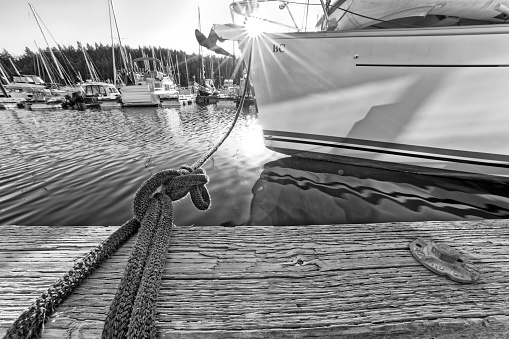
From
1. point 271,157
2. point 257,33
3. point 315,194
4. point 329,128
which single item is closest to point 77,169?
point 271,157

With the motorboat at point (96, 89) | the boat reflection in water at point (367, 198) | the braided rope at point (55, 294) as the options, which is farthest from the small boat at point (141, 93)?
the braided rope at point (55, 294)

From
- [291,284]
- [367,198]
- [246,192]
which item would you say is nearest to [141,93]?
[246,192]

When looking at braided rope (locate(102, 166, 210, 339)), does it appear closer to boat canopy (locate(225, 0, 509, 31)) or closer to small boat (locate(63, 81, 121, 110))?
boat canopy (locate(225, 0, 509, 31))

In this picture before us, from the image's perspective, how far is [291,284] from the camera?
1085mm

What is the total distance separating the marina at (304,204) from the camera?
922 mm

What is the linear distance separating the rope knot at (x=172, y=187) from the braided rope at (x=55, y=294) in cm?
23

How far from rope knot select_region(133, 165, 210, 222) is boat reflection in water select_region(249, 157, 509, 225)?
1.61 metres

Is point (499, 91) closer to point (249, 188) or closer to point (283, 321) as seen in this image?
point (249, 188)

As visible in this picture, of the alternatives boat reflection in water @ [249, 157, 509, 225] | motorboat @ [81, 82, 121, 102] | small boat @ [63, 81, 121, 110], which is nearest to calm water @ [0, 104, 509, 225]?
boat reflection in water @ [249, 157, 509, 225]

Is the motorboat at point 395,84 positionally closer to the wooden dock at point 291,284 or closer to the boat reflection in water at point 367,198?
the boat reflection in water at point 367,198

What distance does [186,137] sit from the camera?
30.6ft

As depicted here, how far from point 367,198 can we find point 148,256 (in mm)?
3694

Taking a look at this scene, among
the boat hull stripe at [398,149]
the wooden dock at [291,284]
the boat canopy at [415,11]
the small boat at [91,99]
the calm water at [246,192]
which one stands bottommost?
the small boat at [91,99]

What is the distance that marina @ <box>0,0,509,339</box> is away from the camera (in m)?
0.92
